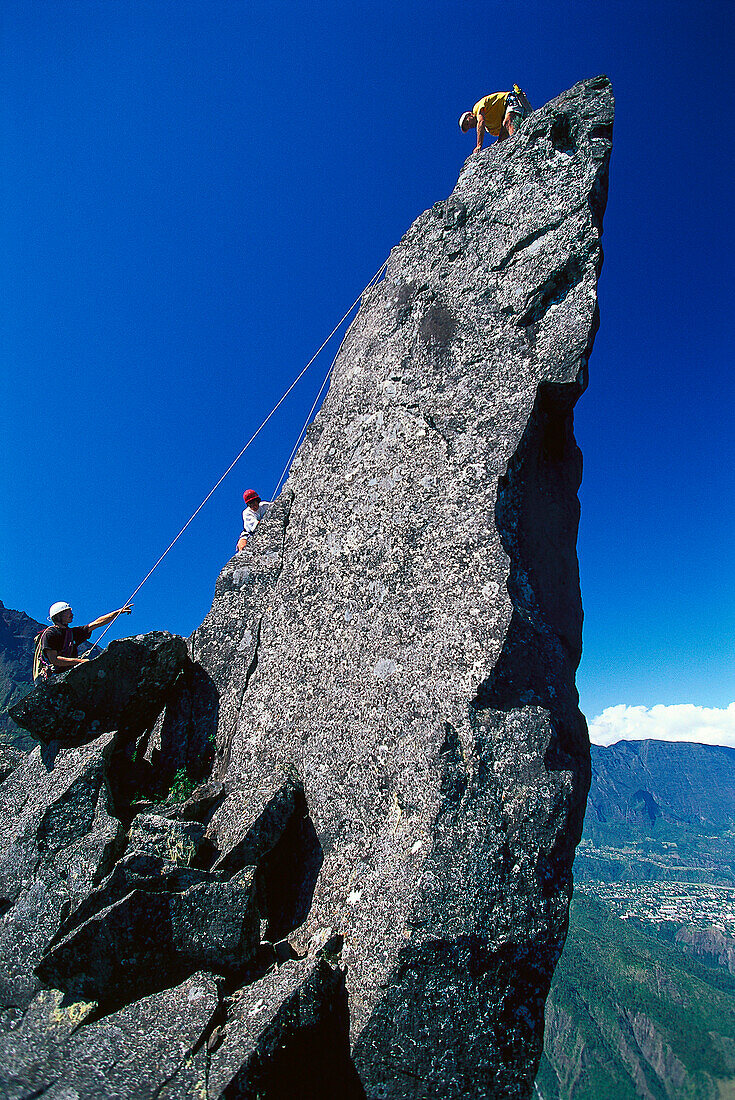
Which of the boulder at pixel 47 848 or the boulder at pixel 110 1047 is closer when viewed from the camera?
the boulder at pixel 110 1047

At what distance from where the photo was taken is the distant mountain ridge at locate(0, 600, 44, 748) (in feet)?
493

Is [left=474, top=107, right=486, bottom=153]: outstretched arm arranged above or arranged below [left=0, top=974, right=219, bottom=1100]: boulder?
above

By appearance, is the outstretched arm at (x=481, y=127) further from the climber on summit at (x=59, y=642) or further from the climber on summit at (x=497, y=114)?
the climber on summit at (x=59, y=642)

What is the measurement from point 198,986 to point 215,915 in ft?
1.91

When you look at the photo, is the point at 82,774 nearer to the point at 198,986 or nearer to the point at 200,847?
the point at 200,847

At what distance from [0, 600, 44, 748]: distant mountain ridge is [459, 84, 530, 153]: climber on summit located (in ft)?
518

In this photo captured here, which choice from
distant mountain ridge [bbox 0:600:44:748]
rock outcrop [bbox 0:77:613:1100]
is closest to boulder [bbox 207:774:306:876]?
rock outcrop [bbox 0:77:613:1100]

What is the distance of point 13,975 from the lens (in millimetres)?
5684

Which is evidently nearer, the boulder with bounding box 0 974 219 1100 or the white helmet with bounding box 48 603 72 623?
the boulder with bounding box 0 974 219 1100

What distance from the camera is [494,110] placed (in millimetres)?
12281

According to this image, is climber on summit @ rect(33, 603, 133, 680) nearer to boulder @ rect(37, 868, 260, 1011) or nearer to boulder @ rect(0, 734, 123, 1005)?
boulder @ rect(0, 734, 123, 1005)

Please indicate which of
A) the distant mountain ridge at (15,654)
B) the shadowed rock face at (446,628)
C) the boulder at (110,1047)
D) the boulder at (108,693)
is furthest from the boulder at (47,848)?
the distant mountain ridge at (15,654)

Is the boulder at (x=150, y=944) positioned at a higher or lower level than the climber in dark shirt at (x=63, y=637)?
lower

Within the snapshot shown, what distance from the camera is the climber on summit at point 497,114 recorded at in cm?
1159
